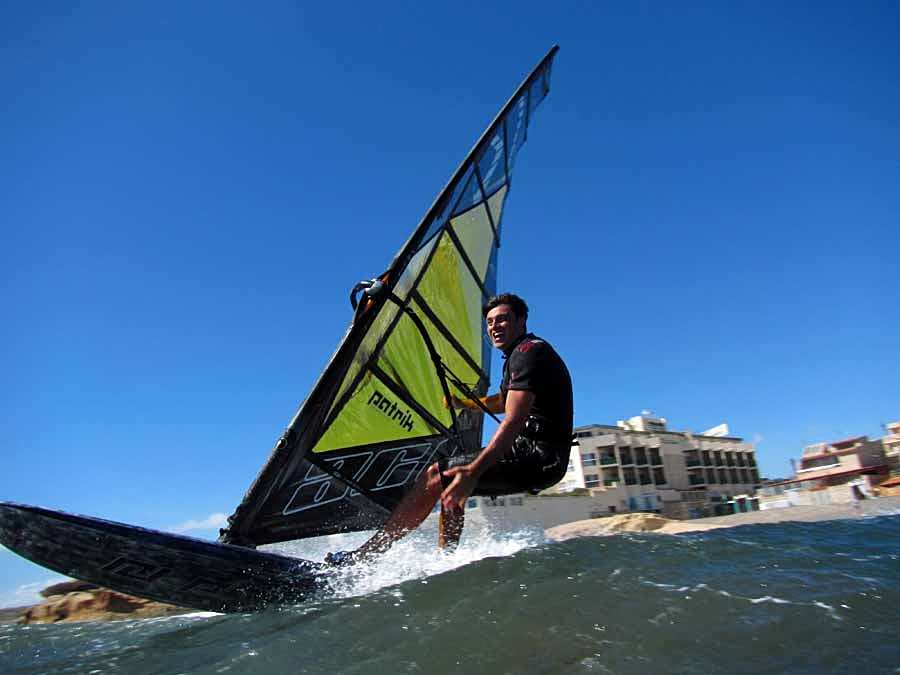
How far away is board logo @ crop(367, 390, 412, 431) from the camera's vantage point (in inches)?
189

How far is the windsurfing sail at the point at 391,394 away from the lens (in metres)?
4.32

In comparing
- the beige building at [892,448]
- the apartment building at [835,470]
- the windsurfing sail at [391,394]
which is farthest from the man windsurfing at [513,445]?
the beige building at [892,448]

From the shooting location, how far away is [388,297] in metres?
4.47

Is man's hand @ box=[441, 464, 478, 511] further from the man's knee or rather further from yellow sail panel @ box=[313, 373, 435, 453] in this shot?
yellow sail panel @ box=[313, 373, 435, 453]

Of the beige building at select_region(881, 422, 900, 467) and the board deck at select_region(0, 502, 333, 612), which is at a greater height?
the beige building at select_region(881, 422, 900, 467)

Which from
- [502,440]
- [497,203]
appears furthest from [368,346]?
[497,203]

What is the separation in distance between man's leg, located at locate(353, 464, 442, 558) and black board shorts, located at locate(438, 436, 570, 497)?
9 cm

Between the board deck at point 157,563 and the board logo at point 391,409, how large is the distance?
54.0 inches

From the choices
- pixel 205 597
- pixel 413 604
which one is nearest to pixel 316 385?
pixel 205 597

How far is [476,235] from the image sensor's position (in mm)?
6371

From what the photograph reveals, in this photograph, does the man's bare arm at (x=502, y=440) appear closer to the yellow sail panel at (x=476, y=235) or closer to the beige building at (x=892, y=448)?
the yellow sail panel at (x=476, y=235)

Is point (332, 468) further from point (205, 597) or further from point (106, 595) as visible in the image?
point (106, 595)

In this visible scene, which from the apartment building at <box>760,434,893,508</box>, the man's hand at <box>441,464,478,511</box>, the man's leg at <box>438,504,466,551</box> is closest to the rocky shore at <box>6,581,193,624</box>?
Result: the man's leg at <box>438,504,466,551</box>

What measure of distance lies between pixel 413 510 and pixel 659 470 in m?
58.1
